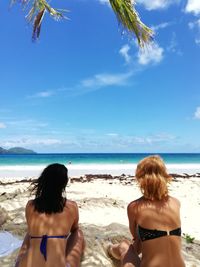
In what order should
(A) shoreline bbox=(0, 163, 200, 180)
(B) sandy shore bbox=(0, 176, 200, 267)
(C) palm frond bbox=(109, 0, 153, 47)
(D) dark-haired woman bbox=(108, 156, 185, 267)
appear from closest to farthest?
(D) dark-haired woman bbox=(108, 156, 185, 267)
(B) sandy shore bbox=(0, 176, 200, 267)
(C) palm frond bbox=(109, 0, 153, 47)
(A) shoreline bbox=(0, 163, 200, 180)

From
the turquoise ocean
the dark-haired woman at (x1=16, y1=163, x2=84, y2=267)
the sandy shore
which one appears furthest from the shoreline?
the dark-haired woman at (x1=16, y1=163, x2=84, y2=267)

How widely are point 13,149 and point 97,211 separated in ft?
326

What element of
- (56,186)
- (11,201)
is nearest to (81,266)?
(56,186)

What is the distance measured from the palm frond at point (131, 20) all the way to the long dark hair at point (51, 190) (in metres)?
3.49

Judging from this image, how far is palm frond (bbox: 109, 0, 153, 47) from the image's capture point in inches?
231

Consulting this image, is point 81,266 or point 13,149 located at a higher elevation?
point 13,149

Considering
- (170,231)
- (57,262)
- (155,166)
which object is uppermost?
(155,166)

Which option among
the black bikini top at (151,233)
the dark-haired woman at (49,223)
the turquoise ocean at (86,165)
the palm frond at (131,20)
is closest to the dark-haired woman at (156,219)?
the black bikini top at (151,233)

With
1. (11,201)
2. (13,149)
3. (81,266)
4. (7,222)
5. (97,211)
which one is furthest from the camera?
(13,149)

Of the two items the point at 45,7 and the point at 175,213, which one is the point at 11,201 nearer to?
the point at 45,7

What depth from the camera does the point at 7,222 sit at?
5.74m

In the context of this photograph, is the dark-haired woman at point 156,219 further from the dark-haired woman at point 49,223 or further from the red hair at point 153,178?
the dark-haired woman at point 49,223

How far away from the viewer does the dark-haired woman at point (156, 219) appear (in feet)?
10.3

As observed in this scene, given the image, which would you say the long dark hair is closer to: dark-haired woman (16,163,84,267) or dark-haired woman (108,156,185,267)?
dark-haired woman (16,163,84,267)
